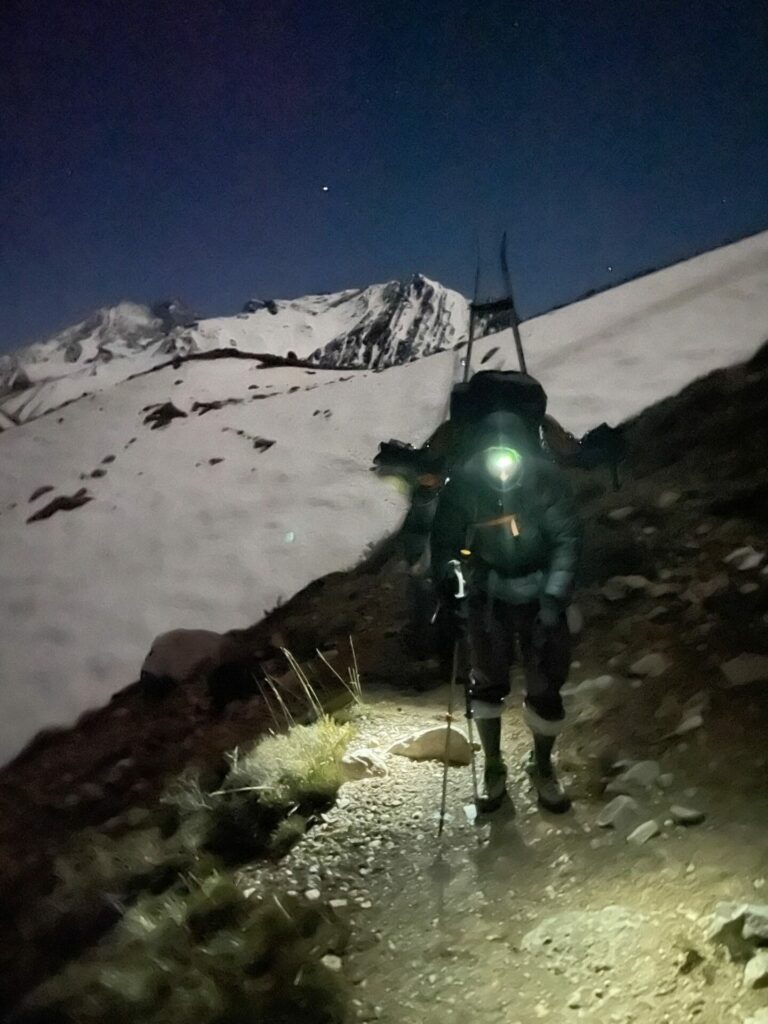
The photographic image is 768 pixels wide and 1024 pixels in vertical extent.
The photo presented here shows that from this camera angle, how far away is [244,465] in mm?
3309

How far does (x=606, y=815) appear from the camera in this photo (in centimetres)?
228

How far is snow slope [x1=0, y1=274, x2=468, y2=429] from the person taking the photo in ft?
10.3

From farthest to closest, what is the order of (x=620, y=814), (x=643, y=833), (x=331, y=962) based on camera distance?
1. (x=620, y=814)
2. (x=643, y=833)
3. (x=331, y=962)

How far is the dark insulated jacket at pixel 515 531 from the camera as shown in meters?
2.22

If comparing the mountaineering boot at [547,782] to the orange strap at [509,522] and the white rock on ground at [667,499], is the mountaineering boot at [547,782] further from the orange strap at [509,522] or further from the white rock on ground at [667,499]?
the white rock on ground at [667,499]

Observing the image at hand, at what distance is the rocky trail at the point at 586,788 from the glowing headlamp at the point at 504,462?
99 centimetres

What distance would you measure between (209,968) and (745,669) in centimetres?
188

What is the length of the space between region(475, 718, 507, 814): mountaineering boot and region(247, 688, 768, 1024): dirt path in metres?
0.04

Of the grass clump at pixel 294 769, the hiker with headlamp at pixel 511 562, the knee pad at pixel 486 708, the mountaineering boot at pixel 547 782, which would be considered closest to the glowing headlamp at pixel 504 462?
the hiker with headlamp at pixel 511 562

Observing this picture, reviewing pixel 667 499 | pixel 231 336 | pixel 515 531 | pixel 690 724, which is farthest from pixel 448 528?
pixel 667 499

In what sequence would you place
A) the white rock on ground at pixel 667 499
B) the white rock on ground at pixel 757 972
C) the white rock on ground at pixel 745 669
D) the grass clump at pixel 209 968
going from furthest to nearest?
1. the white rock on ground at pixel 667 499
2. the white rock on ground at pixel 745 669
3. the grass clump at pixel 209 968
4. the white rock on ground at pixel 757 972

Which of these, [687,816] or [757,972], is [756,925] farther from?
[687,816]

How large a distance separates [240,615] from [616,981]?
195 cm

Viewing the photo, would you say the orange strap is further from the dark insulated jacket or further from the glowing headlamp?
the glowing headlamp
